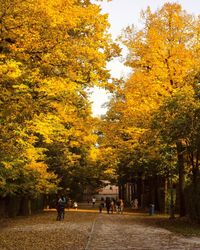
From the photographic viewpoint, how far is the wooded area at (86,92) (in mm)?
13117

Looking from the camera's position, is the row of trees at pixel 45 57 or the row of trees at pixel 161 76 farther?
the row of trees at pixel 161 76

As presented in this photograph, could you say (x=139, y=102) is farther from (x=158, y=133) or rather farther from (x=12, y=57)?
(x=12, y=57)

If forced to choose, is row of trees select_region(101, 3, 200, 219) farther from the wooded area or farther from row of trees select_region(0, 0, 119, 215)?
row of trees select_region(0, 0, 119, 215)

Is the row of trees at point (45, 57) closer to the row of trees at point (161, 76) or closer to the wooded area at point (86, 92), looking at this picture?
the wooded area at point (86, 92)

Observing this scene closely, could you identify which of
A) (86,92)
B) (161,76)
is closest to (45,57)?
(86,92)

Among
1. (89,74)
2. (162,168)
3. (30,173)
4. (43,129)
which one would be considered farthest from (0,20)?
(162,168)

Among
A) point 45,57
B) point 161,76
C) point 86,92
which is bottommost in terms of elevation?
point 45,57

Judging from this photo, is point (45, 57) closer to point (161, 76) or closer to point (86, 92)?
point (86, 92)

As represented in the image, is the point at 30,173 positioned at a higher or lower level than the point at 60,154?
lower

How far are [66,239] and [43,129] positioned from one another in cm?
463

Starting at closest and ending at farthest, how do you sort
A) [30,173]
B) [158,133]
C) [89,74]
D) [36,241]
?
1. [89,74]
2. [36,241]
3. [158,133]
4. [30,173]

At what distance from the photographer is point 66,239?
18.2 meters

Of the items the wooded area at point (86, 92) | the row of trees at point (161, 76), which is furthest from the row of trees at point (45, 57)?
the row of trees at point (161, 76)

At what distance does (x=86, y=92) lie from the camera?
1942 centimetres
